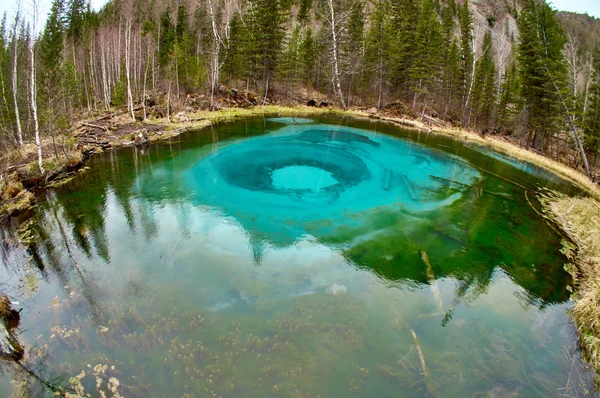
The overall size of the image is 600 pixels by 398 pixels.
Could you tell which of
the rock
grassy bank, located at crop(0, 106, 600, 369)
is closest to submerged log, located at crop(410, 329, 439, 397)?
the rock

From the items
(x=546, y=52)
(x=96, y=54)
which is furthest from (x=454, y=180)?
(x=96, y=54)

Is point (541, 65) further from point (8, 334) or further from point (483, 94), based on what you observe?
point (8, 334)

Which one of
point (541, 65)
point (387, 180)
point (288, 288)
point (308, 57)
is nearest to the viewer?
point (288, 288)

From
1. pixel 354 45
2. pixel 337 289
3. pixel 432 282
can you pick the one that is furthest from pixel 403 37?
pixel 337 289

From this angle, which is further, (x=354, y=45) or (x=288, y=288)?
(x=354, y=45)

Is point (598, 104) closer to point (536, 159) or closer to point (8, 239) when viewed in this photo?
point (536, 159)

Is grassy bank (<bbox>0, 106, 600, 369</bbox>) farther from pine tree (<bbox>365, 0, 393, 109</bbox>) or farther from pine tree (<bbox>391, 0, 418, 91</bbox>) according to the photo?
pine tree (<bbox>365, 0, 393, 109</bbox>)

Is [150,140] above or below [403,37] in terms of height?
below
